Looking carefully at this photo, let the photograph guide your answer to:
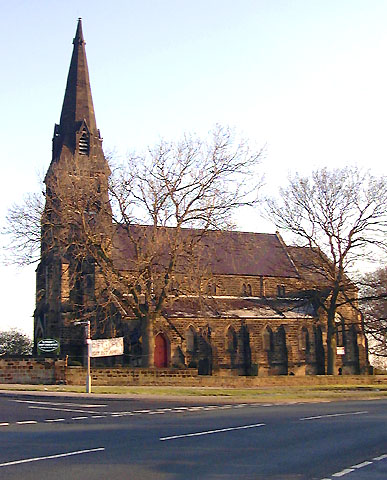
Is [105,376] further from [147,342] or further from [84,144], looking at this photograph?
[84,144]

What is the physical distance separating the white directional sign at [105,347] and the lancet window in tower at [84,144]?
23.1 metres

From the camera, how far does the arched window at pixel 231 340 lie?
51.4 metres

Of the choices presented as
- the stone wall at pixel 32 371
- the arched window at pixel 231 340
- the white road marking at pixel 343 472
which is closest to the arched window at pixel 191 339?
the arched window at pixel 231 340

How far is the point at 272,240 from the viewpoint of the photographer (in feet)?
198

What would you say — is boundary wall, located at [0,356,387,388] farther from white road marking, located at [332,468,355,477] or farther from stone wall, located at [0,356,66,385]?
white road marking, located at [332,468,355,477]

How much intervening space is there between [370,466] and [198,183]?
84.0ft

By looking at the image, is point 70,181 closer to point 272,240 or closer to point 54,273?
point 54,273

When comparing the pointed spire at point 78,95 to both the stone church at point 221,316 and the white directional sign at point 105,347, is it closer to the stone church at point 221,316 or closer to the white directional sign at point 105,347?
the stone church at point 221,316

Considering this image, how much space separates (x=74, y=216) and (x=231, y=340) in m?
22.4

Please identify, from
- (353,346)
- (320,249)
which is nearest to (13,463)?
(320,249)

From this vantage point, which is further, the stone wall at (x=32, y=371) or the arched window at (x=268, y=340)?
the arched window at (x=268, y=340)

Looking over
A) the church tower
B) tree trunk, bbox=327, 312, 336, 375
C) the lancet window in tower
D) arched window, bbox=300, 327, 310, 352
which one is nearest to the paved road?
the church tower

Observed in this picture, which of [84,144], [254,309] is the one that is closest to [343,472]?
[84,144]

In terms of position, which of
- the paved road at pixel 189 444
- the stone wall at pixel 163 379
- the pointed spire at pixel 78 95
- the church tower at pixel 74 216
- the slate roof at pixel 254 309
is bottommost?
the paved road at pixel 189 444
